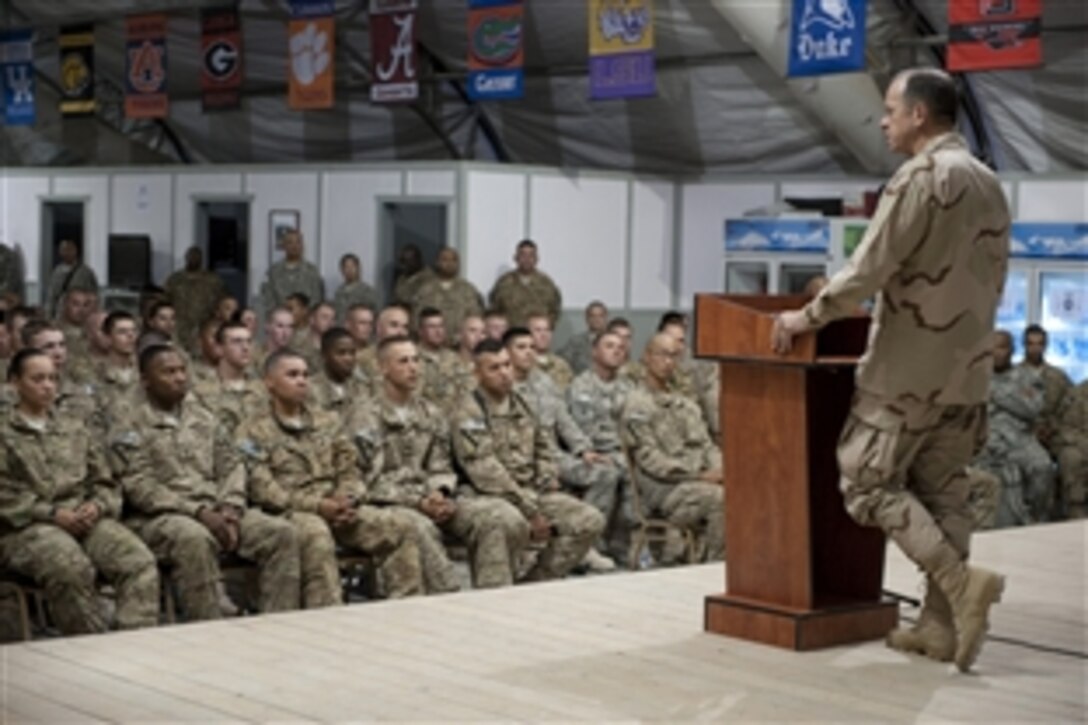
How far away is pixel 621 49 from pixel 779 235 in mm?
1936

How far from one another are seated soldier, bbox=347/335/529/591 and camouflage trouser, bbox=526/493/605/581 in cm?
24

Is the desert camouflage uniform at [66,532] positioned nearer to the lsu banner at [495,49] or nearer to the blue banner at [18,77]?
the lsu banner at [495,49]

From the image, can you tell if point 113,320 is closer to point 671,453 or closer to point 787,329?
point 671,453

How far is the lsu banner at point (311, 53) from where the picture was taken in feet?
58.0

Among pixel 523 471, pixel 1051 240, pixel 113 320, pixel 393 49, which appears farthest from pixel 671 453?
pixel 393 49

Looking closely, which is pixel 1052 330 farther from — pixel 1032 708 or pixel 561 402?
pixel 1032 708

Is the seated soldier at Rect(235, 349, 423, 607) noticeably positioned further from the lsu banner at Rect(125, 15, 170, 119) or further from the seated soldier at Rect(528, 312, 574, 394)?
the lsu banner at Rect(125, 15, 170, 119)

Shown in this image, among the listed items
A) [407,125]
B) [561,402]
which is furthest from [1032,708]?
[407,125]

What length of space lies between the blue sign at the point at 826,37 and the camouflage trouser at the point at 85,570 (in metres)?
8.08

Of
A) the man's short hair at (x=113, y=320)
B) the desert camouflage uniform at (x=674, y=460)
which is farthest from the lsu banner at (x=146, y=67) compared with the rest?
the desert camouflage uniform at (x=674, y=460)

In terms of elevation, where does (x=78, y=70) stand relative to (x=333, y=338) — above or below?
above

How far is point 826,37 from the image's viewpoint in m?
13.7

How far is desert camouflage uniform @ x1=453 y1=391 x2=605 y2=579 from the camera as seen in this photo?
7934mm

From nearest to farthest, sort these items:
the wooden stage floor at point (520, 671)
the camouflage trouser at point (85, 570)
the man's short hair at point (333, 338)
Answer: the wooden stage floor at point (520, 671), the camouflage trouser at point (85, 570), the man's short hair at point (333, 338)
